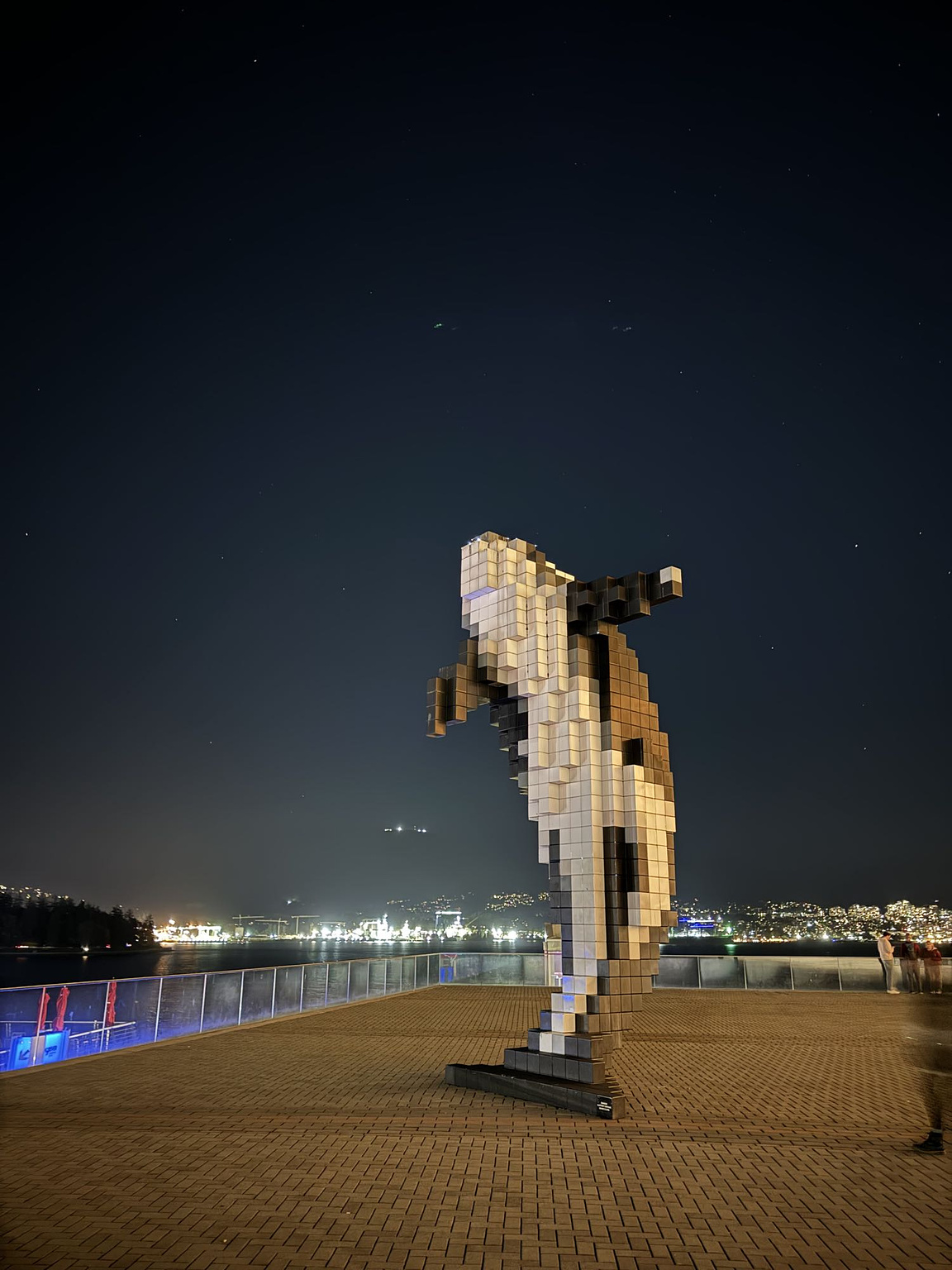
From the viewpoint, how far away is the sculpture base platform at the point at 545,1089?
9.36 meters

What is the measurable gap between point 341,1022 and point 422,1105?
8.93 meters

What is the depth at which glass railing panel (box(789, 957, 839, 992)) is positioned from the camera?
24.8 meters

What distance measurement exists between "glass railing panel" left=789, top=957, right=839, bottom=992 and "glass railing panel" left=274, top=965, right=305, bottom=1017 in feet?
46.0

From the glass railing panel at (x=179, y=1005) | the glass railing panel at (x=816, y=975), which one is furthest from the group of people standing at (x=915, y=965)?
the glass railing panel at (x=179, y=1005)

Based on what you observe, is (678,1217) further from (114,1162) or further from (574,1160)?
(114,1162)

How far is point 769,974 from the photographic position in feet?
83.1

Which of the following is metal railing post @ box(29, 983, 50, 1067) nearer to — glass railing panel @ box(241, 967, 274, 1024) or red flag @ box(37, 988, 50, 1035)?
red flag @ box(37, 988, 50, 1035)

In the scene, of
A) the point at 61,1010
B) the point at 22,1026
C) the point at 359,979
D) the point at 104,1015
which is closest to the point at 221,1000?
the point at 104,1015

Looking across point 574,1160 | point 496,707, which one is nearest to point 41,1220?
point 574,1160

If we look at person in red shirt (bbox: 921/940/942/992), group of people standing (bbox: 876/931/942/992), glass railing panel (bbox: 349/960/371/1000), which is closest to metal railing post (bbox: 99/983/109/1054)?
glass railing panel (bbox: 349/960/371/1000)

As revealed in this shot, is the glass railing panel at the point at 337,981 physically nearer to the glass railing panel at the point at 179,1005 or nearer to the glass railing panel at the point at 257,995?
the glass railing panel at the point at 257,995

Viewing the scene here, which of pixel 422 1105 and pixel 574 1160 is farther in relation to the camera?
pixel 422 1105

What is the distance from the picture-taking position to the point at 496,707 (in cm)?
1209

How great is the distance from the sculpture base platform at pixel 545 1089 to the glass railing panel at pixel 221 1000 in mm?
7253
